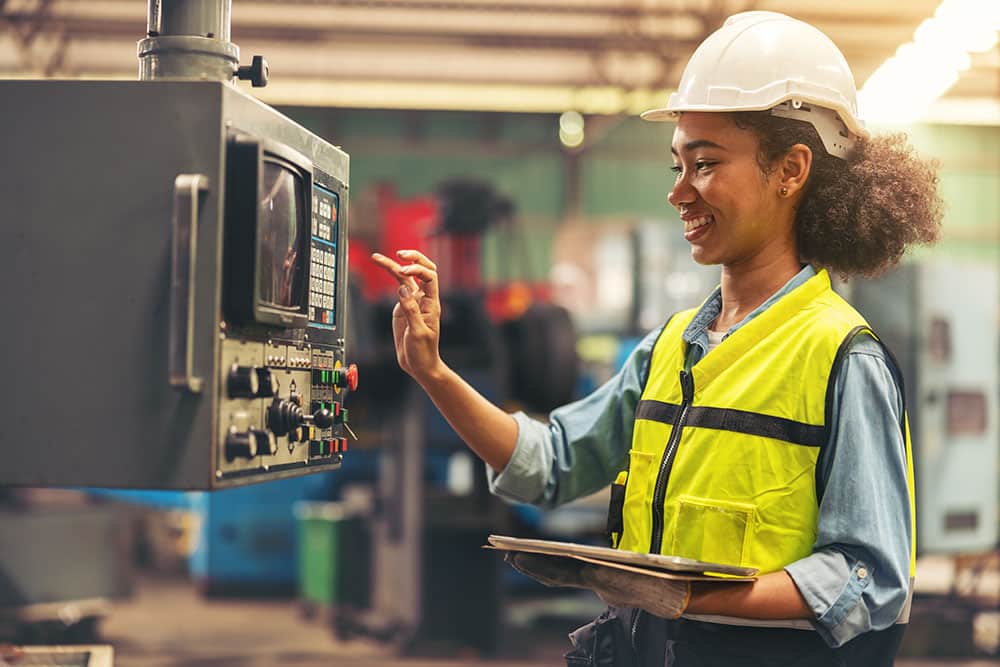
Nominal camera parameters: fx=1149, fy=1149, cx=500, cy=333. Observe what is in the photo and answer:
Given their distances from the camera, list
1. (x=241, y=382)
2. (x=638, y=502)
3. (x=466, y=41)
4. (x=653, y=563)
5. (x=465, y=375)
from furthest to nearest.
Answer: (x=466, y=41)
(x=465, y=375)
(x=638, y=502)
(x=241, y=382)
(x=653, y=563)

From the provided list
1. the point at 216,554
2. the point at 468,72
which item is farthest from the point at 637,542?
the point at 468,72

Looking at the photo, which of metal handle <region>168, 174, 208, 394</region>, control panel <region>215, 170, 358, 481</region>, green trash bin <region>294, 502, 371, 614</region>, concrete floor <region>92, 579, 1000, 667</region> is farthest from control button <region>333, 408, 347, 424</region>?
green trash bin <region>294, 502, 371, 614</region>

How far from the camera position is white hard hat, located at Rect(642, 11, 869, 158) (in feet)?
4.95

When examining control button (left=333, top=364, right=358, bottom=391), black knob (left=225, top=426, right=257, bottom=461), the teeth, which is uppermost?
the teeth

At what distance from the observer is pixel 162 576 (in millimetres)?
8172

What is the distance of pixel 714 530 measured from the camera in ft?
4.71

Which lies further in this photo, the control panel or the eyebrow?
the eyebrow

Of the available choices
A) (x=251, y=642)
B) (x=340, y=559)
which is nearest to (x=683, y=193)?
(x=340, y=559)

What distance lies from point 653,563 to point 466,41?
22.2 ft

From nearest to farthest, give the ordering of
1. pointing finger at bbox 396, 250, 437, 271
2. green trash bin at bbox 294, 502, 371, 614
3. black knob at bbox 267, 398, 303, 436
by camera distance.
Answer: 1. black knob at bbox 267, 398, 303, 436
2. pointing finger at bbox 396, 250, 437, 271
3. green trash bin at bbox 294, 502, 371, 614

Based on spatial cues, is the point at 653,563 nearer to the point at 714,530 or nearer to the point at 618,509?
the point at 714,530

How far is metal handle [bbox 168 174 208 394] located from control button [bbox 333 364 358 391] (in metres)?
0.40

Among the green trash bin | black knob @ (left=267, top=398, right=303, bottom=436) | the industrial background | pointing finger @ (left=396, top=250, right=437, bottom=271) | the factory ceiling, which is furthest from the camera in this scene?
the factory ceiling

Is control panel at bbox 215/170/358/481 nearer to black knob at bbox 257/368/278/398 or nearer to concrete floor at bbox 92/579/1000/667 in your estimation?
black knob at bbox 257/368/278/398
